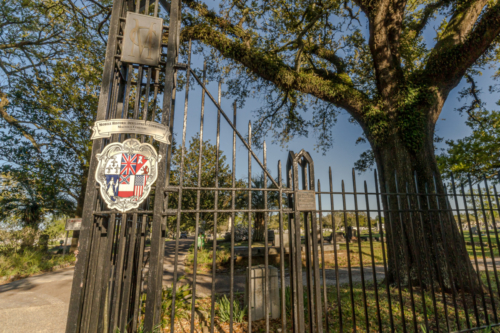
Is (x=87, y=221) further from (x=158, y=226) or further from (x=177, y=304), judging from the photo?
(x=177, y=304)

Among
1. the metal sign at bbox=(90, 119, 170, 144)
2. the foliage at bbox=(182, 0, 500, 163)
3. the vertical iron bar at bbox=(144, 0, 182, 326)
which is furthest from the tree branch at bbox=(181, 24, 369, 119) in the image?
the metal sign at bbox=(90, 119, 170, 144)

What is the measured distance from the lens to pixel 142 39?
116 inches

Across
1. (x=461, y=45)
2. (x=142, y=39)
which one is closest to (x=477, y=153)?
(x=461, y=45)

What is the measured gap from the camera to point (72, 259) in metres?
14.0

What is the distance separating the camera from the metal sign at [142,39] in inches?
114

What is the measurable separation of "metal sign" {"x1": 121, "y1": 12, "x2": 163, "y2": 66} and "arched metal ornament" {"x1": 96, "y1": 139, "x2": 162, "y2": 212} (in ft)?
3.54

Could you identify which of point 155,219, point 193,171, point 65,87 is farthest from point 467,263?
point 65,87

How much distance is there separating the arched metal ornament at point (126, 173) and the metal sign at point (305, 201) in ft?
5.70

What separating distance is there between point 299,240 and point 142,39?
3.07 metres

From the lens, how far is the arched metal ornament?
2516 mm

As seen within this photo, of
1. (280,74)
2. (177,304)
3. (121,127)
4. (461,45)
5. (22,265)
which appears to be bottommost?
(22,265)

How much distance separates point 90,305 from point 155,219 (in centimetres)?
111

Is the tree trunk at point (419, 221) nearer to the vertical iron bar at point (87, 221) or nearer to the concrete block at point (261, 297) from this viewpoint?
the concrete block at point (261, 297)

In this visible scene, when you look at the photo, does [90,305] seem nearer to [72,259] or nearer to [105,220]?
[105,220]
